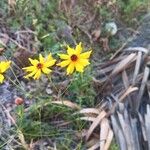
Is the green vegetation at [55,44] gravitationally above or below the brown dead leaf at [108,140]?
above

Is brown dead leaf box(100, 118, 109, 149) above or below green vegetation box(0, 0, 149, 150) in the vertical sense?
below

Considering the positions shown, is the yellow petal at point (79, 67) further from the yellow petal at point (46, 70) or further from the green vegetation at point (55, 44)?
the green vegetation at point (55, 44)

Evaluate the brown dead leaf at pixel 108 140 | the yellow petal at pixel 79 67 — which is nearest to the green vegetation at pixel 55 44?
the brown dead leaf at pixel 108 140

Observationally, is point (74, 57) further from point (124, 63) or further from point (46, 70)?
point (124, 63)

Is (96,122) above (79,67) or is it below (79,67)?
below

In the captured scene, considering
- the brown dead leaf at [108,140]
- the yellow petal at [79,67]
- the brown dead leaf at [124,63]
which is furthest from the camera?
the brown dead leaf at [124,63]

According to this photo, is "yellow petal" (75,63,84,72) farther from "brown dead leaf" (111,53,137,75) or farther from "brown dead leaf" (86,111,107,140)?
"brown dead leaf" (111,53,137,75)

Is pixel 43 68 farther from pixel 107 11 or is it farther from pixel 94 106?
pixel 107 11

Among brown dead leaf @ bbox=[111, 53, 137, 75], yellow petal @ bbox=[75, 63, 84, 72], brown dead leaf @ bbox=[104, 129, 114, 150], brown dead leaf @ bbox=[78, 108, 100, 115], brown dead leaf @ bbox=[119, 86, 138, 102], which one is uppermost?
yellow petal @ bbox=[75, 63, 84, 72]

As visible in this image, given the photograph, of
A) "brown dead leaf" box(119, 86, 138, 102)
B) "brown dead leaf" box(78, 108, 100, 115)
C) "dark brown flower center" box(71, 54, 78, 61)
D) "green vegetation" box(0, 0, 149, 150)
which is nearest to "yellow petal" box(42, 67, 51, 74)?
"dark brown flower center" box(71, 54, 78, 61)

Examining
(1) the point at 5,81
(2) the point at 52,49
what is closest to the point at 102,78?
(2) the point at 52,49

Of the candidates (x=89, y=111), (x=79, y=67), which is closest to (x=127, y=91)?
(x=89, y=111)
